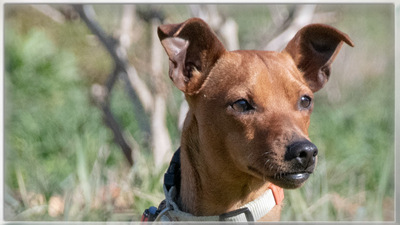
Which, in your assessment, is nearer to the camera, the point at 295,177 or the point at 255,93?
the point at 295,177

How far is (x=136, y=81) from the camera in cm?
632

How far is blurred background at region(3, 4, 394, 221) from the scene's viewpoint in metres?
5.79

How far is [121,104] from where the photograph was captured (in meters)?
6.61

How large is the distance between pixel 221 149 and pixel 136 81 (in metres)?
3.44

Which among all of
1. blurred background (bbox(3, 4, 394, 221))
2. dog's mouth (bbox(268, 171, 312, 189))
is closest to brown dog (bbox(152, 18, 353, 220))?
dog's mouth (bbox(268, 171, 312, 189))

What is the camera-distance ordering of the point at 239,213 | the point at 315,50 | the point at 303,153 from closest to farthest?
the point at 303,153 → the point at 239,213 → the point at 315,50

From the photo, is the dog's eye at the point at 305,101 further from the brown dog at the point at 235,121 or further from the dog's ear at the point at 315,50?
the dog's ear at the point at 315,50

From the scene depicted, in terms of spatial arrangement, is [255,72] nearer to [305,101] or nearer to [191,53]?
[305,101]

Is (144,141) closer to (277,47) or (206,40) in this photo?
(277,47)

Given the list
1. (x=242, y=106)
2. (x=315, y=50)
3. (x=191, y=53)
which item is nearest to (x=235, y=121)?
(x=242, y=106)

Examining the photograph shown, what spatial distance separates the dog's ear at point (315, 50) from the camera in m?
3.38

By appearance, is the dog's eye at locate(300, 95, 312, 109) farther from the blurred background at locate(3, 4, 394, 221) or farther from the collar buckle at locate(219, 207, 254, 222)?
the blurred background at locate(3, 4, 394, 221)

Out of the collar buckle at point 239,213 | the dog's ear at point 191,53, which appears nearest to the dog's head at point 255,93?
the dog's ear at point 191,53

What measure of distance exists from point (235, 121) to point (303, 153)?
0.44 meters
